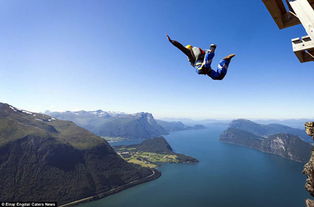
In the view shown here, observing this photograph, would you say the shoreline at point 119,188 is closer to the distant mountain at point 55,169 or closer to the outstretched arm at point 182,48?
the distant mountain at point 55,169

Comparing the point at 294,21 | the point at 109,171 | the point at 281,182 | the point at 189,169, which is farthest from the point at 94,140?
the point at 294,21

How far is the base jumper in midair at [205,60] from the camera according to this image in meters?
4.29

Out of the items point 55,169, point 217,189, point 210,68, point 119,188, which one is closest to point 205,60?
point 210,68

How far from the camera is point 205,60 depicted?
4285mm

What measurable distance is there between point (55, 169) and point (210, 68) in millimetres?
128700

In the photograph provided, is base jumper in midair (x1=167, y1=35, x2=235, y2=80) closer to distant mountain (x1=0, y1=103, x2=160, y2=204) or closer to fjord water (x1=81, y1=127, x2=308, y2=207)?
fjord water (x1=81, y1=127, x2=308, y2=207)

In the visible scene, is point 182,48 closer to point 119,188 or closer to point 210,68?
point 210,68

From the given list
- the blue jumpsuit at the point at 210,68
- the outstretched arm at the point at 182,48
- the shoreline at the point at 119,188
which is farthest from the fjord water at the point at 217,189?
the outstretched arm at the point at 182,48

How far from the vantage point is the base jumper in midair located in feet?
14.1

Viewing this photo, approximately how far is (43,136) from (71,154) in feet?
80.7

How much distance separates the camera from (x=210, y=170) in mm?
134750

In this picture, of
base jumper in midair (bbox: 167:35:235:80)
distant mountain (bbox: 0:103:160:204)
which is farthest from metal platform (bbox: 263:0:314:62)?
distant mountain (bbox: 0:103:160:204)

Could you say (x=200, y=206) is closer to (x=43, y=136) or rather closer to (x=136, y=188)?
(x=136, y=188)

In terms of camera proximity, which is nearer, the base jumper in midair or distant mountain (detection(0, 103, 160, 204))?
the base jumper in midair
